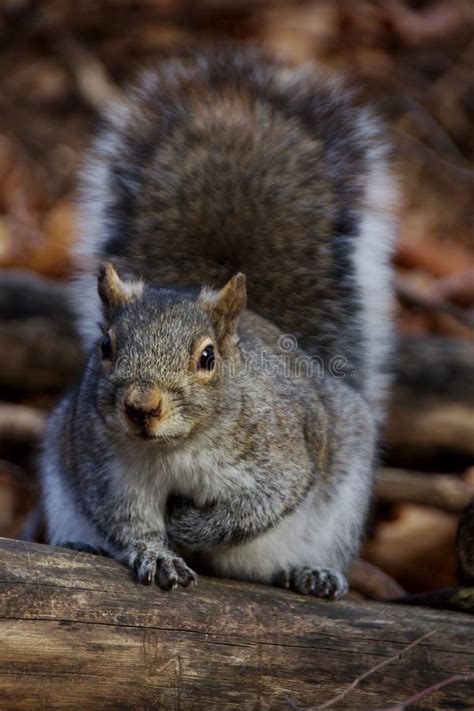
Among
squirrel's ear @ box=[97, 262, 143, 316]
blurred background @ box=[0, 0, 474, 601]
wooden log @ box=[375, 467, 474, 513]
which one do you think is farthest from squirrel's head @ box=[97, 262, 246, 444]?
wooden log @ box=[375, 467, 474, 513]

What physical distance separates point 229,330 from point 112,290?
0.23m

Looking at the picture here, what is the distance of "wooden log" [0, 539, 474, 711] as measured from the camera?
1.70 metres

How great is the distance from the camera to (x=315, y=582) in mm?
2145

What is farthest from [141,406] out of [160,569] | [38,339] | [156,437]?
[38,339]

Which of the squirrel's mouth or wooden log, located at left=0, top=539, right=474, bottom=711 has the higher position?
the squirrel's mouth

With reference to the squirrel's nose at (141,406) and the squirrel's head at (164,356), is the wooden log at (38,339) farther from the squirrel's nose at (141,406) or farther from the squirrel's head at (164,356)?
the squirrel's nose at (141,406)

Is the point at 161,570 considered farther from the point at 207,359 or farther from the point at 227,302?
the point at 227,302

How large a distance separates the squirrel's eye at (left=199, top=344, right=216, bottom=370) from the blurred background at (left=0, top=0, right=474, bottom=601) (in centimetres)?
126

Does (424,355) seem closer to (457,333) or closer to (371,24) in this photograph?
(457,333)

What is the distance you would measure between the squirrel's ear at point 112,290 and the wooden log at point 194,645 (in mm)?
464

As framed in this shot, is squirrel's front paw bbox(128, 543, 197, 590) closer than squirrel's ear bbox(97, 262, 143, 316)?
Yes

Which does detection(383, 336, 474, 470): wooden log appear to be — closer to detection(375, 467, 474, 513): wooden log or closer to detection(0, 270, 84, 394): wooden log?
detection(375, 467, 474, 513): wooden log

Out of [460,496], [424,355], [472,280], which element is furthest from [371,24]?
[460,496]

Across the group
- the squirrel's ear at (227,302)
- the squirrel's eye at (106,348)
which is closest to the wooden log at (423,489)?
the squirrel's ear at (227,302)
